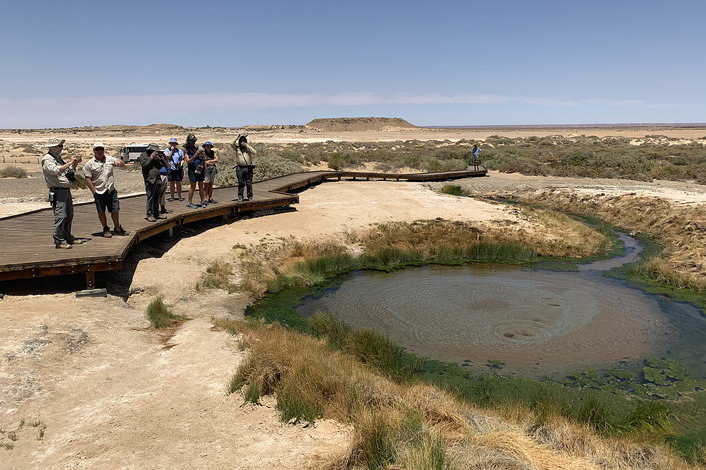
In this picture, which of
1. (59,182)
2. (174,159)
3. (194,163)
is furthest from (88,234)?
(194,163)

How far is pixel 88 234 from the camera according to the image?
33.2 feet

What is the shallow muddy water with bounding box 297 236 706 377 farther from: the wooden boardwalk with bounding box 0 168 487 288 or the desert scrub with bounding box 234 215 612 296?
the wooden boardwalk with bounding box 0 168 487 288

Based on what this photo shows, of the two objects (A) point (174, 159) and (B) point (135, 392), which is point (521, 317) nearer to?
(B) point (135, 392)

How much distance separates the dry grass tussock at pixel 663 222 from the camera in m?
12.2

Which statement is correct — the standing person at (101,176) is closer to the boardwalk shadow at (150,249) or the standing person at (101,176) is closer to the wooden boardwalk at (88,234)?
the wooden boardwalk at (88,234)

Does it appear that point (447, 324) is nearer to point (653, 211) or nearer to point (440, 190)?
point (653, 211)

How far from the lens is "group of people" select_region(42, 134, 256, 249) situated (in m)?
7.97

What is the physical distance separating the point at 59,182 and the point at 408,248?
31.9ft

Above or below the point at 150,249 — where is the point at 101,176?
above

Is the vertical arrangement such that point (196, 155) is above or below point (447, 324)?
above

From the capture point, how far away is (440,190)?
25.4 metres

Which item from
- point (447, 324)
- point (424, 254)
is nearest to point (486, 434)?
point (447, 324)

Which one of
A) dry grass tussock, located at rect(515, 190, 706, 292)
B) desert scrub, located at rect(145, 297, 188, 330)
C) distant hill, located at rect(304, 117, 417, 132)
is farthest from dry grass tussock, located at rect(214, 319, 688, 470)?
distant hill, located at rect(304, 117, 417, 132)

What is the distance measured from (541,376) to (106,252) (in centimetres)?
796
